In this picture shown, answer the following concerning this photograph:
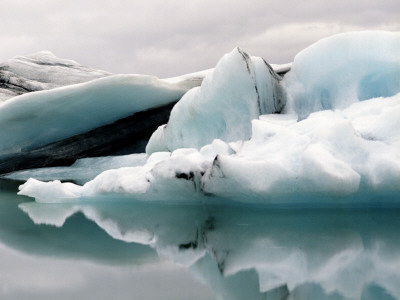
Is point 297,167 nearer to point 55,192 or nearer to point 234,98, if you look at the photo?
point 234,98

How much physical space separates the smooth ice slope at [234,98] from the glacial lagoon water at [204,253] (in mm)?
1269

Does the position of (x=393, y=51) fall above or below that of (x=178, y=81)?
above

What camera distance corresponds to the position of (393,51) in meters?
3.71

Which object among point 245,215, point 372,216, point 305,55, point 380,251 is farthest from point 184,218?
point 305,55

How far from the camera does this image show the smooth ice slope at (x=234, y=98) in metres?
4.09

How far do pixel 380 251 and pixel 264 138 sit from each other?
4.49ft

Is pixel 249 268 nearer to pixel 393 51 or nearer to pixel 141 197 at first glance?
pixel 141 197

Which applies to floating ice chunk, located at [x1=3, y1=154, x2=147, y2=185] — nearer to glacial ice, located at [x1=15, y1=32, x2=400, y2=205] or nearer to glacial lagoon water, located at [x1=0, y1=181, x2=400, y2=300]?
glacial ice, located at [x1=15, y1=32, x2=400, y2=205]

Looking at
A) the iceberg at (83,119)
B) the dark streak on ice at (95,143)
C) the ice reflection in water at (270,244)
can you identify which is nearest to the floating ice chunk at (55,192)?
the ice reflection in water at (270,244)

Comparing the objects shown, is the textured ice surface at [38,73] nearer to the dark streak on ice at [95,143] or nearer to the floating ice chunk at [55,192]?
the dark streak on ice at [95,143]

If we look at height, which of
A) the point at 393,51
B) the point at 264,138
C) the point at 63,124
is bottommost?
the point at 63,124

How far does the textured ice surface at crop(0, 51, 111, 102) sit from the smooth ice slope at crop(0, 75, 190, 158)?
0.95 metres

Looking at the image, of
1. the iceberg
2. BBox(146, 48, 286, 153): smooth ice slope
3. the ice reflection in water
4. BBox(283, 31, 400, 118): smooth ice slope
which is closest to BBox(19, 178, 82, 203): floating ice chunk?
the ice reflection in water

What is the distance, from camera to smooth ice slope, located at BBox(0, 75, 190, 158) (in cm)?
556
